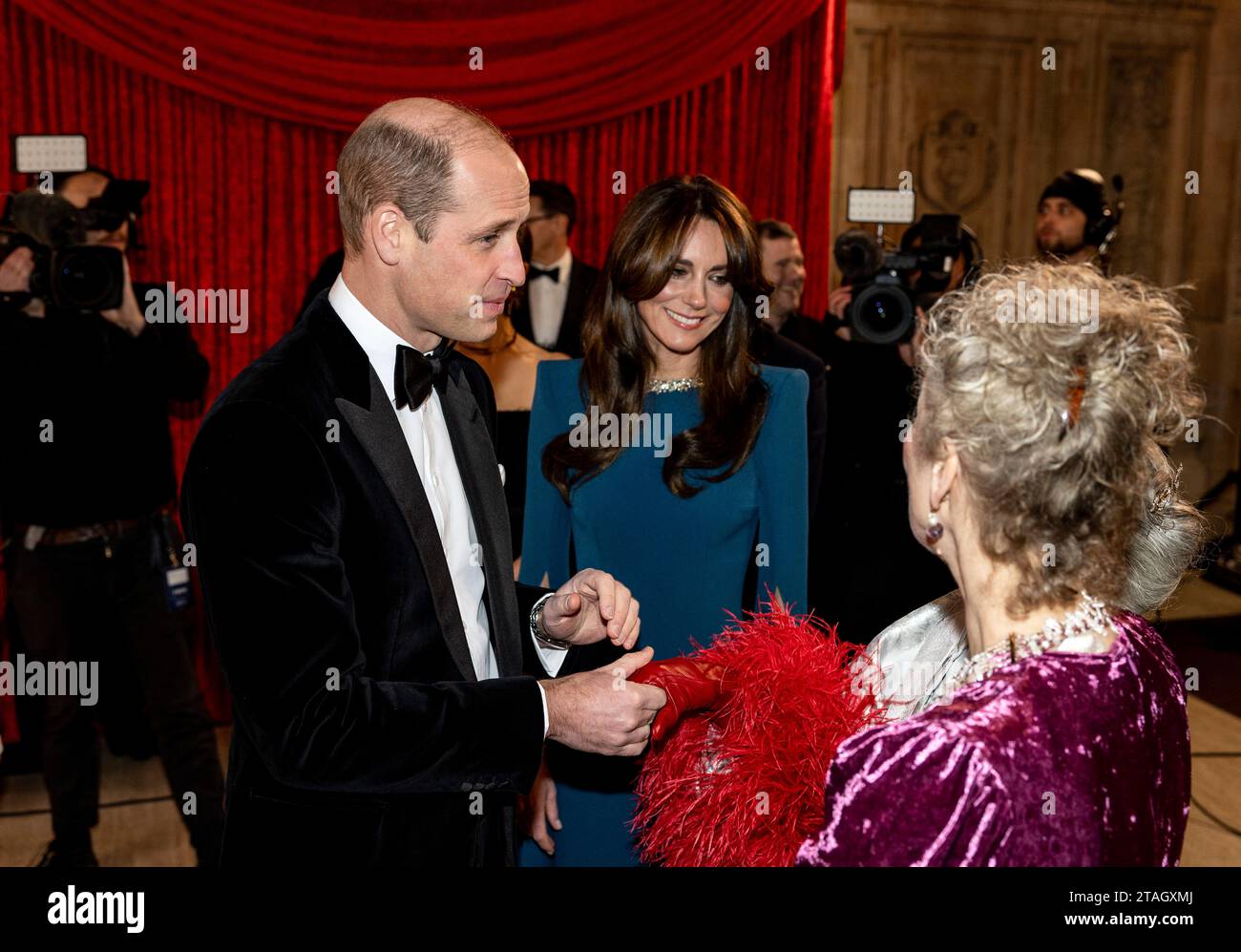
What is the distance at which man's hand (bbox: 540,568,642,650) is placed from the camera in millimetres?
1724

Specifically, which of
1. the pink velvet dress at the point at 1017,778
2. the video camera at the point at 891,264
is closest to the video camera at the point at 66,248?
the video camera at the point at 891,264

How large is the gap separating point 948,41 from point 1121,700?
5.07 meters

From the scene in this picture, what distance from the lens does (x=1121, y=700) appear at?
1.11 meters

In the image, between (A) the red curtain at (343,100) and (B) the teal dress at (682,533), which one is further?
(A) the red curtain at (343,100)

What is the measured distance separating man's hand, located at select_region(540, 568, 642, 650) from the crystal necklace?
2.13 feet

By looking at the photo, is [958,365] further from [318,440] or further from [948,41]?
[948,41]

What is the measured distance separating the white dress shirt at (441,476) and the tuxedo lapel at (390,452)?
3cm

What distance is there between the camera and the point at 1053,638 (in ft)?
3.76

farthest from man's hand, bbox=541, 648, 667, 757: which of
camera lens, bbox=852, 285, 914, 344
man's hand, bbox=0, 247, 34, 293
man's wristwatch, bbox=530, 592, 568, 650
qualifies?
man's hand, bbox=0, 247, 34, 293

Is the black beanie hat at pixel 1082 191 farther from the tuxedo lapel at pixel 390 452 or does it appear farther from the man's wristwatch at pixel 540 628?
the tuxedo lapel at pixel 390 452

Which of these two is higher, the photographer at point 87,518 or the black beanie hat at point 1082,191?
the black beanie hat at point 1082,191

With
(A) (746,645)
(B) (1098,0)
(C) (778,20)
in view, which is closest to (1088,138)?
(B) (1098,0)

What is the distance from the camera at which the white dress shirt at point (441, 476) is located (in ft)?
5.08

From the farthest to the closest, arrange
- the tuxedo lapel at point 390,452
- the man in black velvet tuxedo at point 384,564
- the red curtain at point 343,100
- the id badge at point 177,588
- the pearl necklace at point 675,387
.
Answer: the red curtain at point 343,100 → the id badge at point 177,588 → the pearl necklace at point 675,387 → the tuxedo lapel at point 390,452 → the man in black velvet tuxedo at point 384,564
